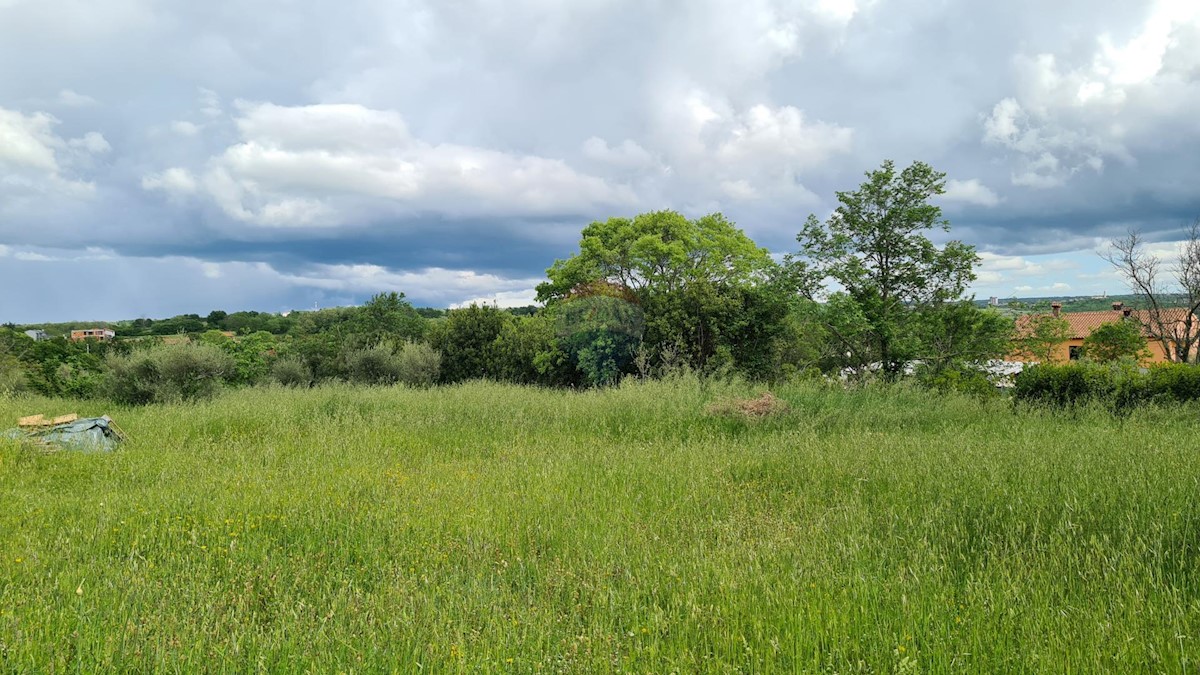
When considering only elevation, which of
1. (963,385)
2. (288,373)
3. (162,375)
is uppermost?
(162,375)

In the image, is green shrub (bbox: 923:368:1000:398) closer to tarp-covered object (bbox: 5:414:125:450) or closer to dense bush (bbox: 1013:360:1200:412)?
dense bush (bbox: 1013:360:1200:412)

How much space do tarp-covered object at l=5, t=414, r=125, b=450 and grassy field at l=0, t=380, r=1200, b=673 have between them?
2.03 feet

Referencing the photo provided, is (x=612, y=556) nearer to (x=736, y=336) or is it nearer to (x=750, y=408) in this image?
(x=750, y=408)

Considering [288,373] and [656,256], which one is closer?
[288,373]

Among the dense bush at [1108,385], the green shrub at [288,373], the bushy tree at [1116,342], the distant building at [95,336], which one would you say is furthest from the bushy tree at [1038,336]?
the distant building at [95,336]

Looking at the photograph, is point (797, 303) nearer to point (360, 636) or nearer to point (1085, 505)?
point (1085, 505)

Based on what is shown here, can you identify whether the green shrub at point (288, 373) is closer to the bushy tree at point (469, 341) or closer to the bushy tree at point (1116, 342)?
the bushy tree at point (469, 341)

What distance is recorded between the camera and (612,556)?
425 cm

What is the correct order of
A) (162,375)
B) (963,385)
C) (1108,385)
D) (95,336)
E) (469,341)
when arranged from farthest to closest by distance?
(95,336)
(469,341)
(162,375)
(963,385)
(1108,385)

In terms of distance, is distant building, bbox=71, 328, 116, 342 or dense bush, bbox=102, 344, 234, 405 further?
distant building, bbox=71, 328, 116, 342

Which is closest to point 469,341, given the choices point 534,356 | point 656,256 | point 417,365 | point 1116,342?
point 417,365

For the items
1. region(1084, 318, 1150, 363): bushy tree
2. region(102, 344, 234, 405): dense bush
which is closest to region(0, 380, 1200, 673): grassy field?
region(102, 344, 234, 405): dense bush

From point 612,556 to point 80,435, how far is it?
27.2 ft

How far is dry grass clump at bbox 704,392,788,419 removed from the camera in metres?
10.0
